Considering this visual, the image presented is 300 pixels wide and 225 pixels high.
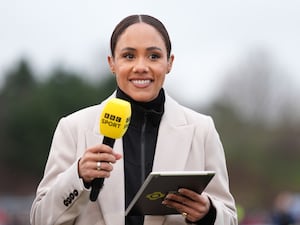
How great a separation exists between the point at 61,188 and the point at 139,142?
542 millimetres

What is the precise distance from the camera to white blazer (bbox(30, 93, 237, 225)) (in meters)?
5.25

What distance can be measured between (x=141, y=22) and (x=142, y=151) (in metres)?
0.69

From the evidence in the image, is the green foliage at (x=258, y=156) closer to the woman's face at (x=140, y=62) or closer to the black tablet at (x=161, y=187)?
the woman's face at (x=140, y=62)

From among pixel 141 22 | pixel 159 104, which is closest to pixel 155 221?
pixel 159 104

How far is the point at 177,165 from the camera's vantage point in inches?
215

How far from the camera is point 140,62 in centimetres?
538

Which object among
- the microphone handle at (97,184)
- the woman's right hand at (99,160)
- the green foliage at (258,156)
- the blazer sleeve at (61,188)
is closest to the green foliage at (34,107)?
the green foliage at (258,156)

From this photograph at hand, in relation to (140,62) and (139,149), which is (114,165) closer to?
(139,149)

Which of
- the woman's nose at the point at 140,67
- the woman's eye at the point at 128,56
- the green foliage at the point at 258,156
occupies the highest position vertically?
the woman's eye at the point at 128,56

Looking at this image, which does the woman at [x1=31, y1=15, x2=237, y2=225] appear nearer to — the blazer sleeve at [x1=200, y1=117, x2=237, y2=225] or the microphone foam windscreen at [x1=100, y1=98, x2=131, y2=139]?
the blazer sleeve at [x1=200, y1=117, x2=237, y2=225]

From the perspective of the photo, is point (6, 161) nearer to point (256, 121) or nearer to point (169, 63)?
point (256, 121)

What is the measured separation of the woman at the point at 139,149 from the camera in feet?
17.3

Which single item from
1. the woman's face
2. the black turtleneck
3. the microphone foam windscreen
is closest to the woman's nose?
the woman's face

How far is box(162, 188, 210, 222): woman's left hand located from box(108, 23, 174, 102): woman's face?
1.88 feet
